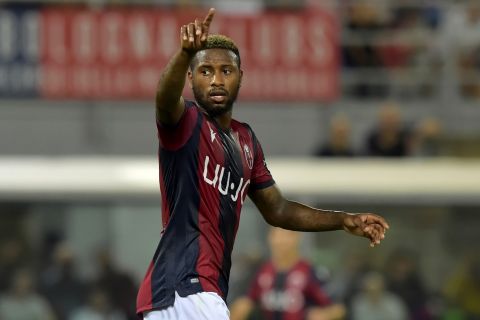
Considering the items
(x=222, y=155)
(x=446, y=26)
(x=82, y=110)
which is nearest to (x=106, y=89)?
(x=82, y=110)

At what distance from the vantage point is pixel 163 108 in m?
5.23

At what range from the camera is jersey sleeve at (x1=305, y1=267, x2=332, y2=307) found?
33.4 ft

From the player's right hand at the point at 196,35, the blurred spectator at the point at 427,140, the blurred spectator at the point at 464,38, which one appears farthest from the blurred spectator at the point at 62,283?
the player's right hand at the point at 196,35

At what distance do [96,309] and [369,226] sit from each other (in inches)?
274

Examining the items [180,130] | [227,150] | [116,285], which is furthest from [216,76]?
[116,285]

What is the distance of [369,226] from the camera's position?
567cm

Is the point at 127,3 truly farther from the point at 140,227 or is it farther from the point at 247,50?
the point at 140,227

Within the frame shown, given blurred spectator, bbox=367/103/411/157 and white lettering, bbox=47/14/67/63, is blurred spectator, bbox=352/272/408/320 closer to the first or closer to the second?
blurred spectator, bbox=367/103/411/157

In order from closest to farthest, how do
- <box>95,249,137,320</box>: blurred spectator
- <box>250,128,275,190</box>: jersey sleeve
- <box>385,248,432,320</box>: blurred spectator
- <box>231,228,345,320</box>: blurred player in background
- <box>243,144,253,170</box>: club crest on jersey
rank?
<box>243,144,253,170</box>: club crest on jersey, <box>250,128,275,190</box>: jersey sleeve, <box>231,228,345,320</box>: blurred player in background, <box>95,249,137,320</box>: blurred spectator, <box>385,248,432,320</box>: blurred spectator

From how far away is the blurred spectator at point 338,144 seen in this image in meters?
12.9

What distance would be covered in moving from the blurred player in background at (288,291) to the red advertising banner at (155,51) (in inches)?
164

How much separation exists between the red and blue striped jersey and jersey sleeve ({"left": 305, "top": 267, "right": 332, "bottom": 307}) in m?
4.65

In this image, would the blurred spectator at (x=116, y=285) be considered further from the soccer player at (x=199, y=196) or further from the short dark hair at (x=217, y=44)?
the short dark hair at (x=217, y=44)

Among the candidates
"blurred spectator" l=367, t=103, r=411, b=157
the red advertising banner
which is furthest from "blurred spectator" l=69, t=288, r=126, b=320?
"blurred spectator" l=367, t=103, r=411, b=157
